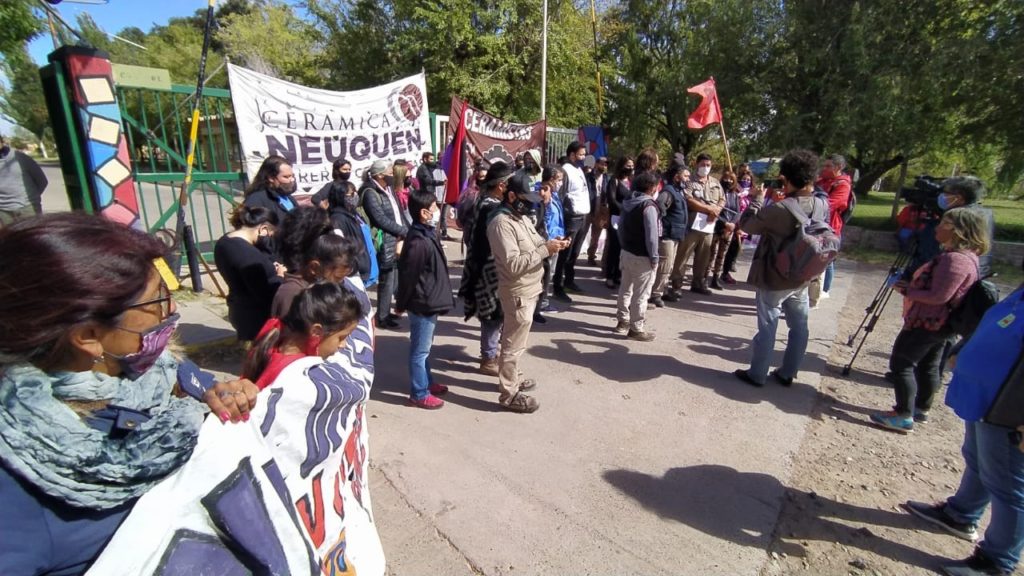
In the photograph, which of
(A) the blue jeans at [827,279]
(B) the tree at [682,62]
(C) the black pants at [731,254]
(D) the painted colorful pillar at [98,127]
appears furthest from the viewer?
(B) the tree at [682,62]

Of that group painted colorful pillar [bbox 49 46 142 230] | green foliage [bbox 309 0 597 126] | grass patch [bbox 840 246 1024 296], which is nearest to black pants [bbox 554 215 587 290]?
painted colorful pillar [bbox 49 46 142 230]

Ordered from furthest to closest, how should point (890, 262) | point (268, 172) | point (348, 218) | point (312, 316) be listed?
point (890, 262) → point (348, 218) → point (268, 172) → point (312, 316)

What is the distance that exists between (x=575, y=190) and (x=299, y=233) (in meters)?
4.32

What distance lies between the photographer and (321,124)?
22.0 ft

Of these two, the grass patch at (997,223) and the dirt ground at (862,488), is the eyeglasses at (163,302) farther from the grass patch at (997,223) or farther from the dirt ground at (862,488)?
the grass patch at (997,223)

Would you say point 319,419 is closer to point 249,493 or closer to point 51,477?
point 249,493

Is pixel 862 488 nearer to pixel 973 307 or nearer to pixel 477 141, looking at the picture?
pixel 973 307

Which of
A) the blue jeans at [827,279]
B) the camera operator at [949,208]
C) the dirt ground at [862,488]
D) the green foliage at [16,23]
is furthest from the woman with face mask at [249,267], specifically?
the green foliage at [16,23]

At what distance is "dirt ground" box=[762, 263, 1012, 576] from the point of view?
257 centimetres

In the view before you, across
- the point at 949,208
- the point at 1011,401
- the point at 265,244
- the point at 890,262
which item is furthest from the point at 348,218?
the point at 890,262

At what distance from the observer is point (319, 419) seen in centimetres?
161

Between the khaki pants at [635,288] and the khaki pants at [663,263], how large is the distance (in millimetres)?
554

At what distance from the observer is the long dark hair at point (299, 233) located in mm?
2672

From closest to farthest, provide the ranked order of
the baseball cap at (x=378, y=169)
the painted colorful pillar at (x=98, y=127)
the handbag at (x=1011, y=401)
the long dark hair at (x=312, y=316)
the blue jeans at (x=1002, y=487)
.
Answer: the long dark hair at (x=312, y=316), the handbag at (x=1011, y=401), the blue jeans at (x=1002, y=487), the painted colorful pillar at (x=98, y=127), the baseball cap at (x=378, y=169)
